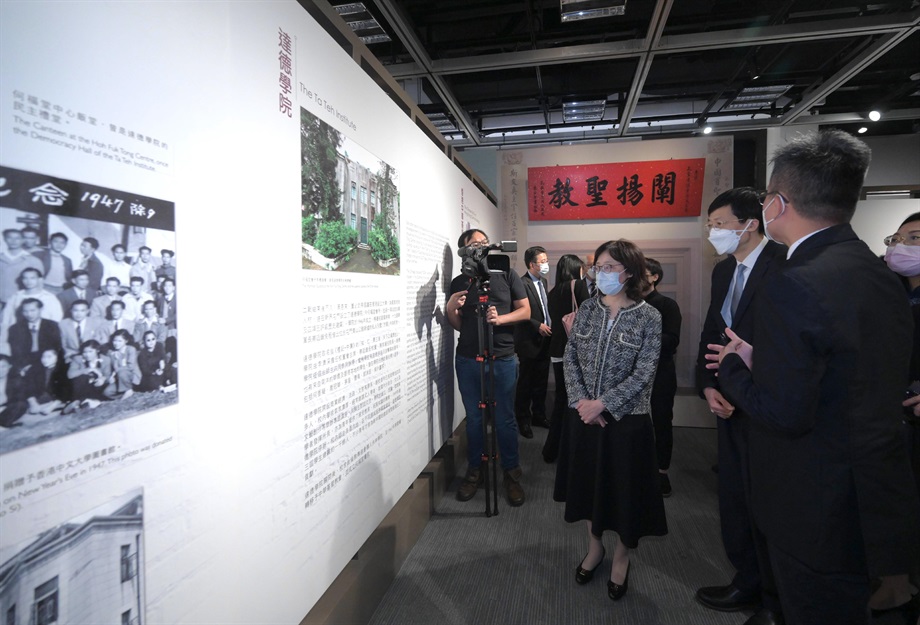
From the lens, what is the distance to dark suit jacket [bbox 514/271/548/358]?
4039 millimetres

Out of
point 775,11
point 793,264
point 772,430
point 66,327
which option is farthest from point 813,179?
point 775,11

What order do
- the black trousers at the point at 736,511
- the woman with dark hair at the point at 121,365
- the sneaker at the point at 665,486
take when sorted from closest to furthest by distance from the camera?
the woman with dark hair at the point at 121,365 < the black trousers at the point at 736,511 < the sneaker at the point at 665,486

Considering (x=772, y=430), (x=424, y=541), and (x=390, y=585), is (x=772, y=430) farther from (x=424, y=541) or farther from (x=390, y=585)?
(x=424, y=541)

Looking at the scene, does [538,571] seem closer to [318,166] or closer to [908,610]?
[908,610]

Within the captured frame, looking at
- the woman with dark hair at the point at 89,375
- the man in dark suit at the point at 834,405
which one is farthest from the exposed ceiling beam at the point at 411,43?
the woman with dark hair at the point at 89,375

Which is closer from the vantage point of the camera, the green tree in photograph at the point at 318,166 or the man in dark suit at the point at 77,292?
the man in dark suit at the point at 77,292

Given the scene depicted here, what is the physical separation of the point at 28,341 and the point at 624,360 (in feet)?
5.89

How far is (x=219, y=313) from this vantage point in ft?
3.52

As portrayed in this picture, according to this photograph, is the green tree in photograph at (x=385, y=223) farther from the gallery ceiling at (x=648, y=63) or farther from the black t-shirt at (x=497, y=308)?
the gallery ceiling at (x=648, y=63)

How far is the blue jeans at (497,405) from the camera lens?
9.58ft

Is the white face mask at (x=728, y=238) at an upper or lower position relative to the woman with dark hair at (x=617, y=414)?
upper

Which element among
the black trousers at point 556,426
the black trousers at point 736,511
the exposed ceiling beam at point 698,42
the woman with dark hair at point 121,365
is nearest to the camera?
the woman with dark hair at point 121,365

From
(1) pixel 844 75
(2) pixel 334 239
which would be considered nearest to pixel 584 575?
(2) pixel 334 239

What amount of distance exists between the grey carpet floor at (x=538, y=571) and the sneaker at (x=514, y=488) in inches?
2.4
